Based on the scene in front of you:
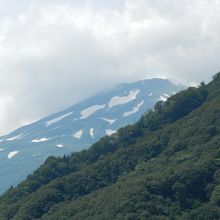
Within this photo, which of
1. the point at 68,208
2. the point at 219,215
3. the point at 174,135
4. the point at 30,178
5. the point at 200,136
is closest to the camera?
the point at 219,215

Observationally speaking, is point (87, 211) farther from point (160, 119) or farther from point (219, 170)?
point (160, 119)

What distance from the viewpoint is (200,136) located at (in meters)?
84.3

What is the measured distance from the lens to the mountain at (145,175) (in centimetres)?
7094

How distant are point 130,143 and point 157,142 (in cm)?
835

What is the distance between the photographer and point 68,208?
78.2 metres

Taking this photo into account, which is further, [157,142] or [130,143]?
[130,143]

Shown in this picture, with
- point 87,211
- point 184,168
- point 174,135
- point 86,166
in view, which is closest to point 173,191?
point 184,168

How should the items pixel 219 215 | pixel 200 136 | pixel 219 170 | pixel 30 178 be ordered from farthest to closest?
pixel 30 178, pixel 200 136, pixel 219 170, pixel 219 215

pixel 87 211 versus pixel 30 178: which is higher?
pixel 30 178

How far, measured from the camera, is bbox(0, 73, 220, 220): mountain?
233ft

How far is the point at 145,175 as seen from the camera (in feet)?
260

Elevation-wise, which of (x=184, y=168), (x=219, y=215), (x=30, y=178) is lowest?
(x=219, y=215)

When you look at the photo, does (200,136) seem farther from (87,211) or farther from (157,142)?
(87,211)

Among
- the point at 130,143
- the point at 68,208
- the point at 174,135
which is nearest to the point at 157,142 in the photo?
the point at 174,135
